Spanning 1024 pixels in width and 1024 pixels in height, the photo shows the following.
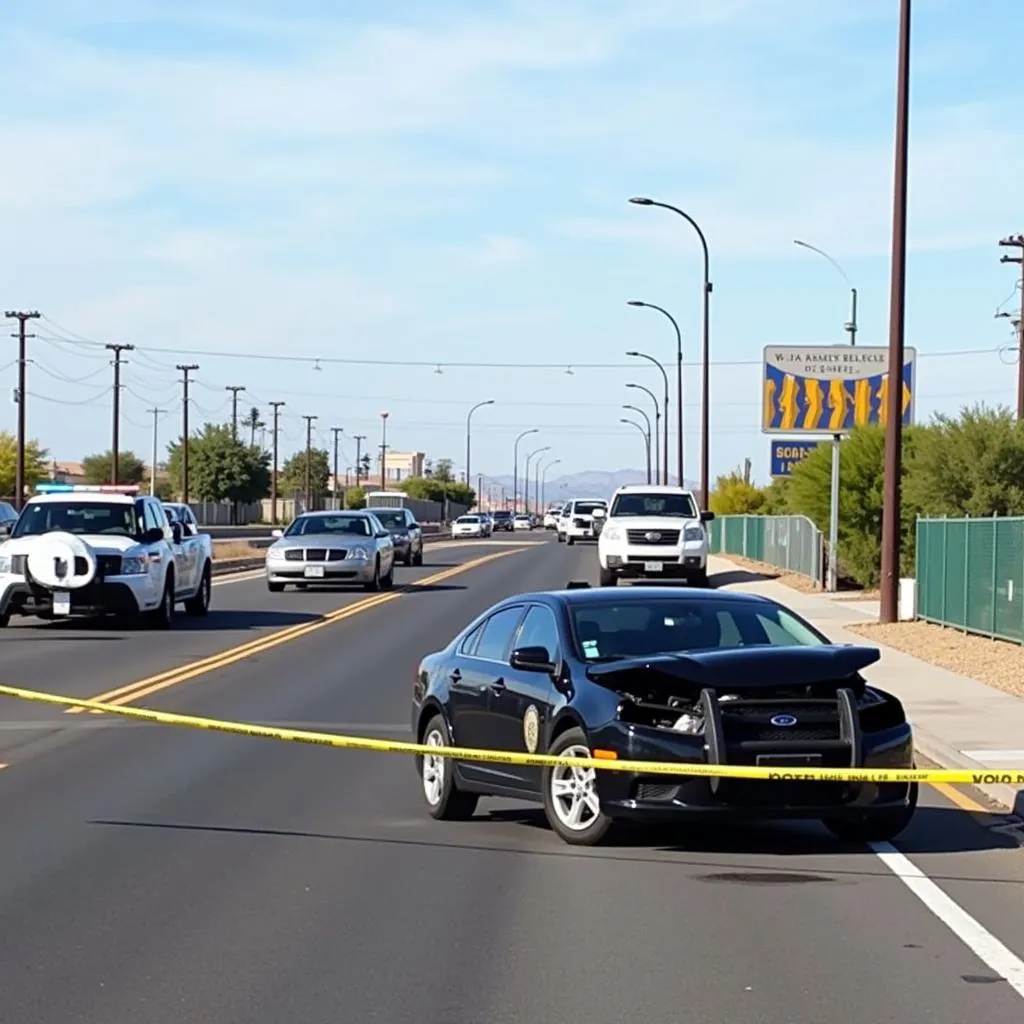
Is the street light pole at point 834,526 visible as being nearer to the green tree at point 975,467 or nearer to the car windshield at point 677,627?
the green tree at point 975,467

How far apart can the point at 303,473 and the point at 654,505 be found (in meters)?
132

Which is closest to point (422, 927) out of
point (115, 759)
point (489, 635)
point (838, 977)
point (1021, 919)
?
point (838, 977)

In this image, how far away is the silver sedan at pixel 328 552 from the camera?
38.7m

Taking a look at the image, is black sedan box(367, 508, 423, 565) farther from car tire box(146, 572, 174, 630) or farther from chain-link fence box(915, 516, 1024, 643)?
car tire box(146, 572, 174, 630)

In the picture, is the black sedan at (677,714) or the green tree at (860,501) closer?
the black sedan at (677,714)

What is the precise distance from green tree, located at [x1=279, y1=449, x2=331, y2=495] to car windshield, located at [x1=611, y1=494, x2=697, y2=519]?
127918 millimetres

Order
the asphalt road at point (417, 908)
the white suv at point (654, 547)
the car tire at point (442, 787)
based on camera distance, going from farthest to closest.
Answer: the white suv at point (654, 547), the car tire at point (442, 787), the asphalt road at point (417, 908)

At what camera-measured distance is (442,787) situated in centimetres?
1171

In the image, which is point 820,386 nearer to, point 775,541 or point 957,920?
point 775,541

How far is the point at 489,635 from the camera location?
1204 centimetres

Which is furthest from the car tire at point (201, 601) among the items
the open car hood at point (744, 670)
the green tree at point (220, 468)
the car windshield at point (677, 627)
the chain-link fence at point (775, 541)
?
the green tree at point (220, 468)

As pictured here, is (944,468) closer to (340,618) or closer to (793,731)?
(340,618)

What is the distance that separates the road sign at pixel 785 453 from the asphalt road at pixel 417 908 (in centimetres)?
4038

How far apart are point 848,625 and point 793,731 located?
20.3 m
